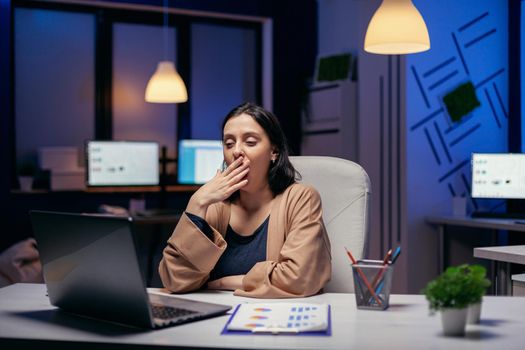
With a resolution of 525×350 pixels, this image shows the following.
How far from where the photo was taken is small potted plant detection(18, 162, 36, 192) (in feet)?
17.6

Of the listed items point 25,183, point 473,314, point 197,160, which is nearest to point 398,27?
point 473,314

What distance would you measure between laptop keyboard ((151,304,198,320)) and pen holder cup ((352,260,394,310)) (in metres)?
0.38

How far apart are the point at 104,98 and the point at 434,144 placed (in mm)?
2809

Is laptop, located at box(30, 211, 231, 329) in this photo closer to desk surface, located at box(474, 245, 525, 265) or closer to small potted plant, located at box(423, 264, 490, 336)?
small potted plant, located at box(423, 264, 490, 336)

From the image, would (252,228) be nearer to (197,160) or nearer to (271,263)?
(271,263)

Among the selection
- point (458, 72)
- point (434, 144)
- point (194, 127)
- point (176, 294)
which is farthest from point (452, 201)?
point (176, 294)

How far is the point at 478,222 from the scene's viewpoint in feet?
14.0

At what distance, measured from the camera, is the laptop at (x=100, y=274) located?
1.30 meters

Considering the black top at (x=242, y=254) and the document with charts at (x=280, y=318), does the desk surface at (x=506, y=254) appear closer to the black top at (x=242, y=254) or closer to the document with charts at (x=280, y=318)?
the black top at (x=242, y=254)

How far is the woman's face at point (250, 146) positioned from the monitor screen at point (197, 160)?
3.32 m

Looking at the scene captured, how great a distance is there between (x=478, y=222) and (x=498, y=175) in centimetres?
52

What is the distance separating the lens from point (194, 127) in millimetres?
6508

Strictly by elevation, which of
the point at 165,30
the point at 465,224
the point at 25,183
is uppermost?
the point at 165,30

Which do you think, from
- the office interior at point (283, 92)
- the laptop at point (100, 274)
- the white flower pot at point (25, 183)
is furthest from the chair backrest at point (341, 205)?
the white flower pot at point (25, 183)
